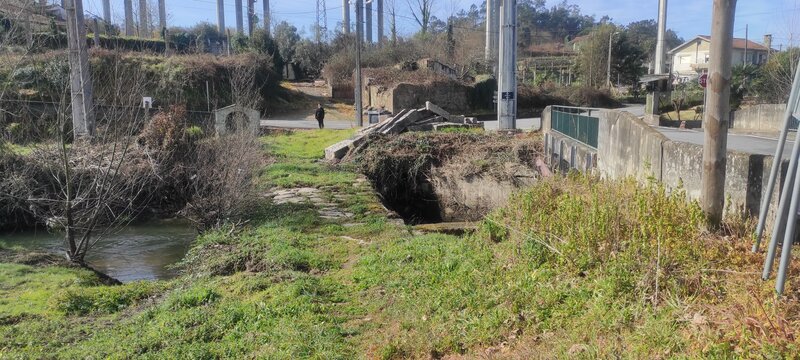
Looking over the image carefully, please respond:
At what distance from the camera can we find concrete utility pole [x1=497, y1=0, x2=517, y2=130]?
69.5 feet

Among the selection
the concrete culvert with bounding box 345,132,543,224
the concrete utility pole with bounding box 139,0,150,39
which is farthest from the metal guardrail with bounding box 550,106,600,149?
the concrete utility pole with bounding box 139,0,150,39

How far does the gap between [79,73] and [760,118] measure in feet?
78.5

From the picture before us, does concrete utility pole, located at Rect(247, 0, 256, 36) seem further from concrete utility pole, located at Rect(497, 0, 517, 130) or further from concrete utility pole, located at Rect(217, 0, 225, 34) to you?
concrete utility pole, located at Rect(497, 0, 517, 130)

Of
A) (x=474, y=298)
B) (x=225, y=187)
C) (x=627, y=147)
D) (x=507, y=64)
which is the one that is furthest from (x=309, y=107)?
(x=474, y=298)

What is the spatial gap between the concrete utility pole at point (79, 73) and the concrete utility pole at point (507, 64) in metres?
13.4

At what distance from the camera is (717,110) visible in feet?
19.7

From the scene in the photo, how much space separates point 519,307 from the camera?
558 cm

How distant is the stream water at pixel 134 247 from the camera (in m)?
12.8

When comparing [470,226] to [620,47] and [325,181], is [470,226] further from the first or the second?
[620,47]

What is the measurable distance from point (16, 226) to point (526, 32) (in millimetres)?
87410

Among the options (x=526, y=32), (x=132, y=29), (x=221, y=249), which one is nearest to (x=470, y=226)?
(x=221, y=249)

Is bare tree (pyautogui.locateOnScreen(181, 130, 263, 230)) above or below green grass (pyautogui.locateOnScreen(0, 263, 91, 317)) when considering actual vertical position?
above

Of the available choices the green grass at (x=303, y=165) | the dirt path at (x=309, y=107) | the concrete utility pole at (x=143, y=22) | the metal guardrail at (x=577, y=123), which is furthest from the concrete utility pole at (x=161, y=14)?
the metal guardrail at (x=577, y=123)

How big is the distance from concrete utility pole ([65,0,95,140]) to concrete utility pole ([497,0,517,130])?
13.4 m
